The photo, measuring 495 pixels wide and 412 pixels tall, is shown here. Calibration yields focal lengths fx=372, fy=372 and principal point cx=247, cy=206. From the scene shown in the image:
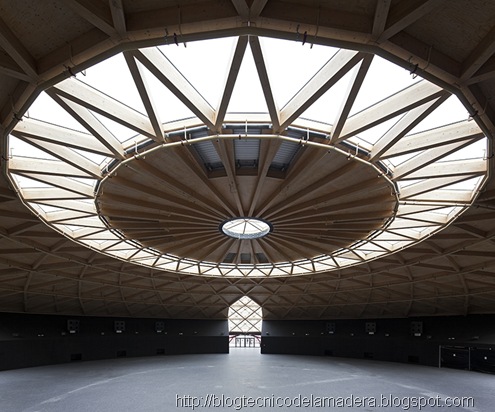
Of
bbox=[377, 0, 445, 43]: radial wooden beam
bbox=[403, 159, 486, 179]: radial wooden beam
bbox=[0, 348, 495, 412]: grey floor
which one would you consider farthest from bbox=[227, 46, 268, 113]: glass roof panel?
bbox=[0, 348, 495, 412]: grey floor

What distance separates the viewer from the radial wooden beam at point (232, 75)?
11167 mm

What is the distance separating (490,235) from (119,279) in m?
42.2

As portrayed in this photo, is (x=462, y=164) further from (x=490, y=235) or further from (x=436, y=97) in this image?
(x=490, y=235)

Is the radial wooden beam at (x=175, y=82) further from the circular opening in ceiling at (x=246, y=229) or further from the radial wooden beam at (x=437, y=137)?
the circular opening in ceiling at (x=246, y=229)

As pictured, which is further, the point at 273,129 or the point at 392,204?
the point at 392,204

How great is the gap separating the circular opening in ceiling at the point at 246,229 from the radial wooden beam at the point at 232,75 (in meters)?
17.9

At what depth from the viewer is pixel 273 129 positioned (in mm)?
16031

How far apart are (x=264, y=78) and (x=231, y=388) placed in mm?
27497

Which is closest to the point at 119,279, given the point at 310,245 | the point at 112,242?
the point at 112,242

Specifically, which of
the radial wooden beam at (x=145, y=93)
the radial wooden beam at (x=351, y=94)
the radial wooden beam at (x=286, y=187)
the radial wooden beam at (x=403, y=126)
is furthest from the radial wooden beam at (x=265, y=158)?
the radial wooden beam at (x=145, y=93)

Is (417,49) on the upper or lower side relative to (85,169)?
upper

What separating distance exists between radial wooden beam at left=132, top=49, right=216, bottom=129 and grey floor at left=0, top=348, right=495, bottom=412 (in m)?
19.0

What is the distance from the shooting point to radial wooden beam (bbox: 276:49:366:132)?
12.1 metres

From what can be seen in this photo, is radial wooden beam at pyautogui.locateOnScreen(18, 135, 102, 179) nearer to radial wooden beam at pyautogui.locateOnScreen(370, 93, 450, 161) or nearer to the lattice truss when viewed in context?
the lattice truss
